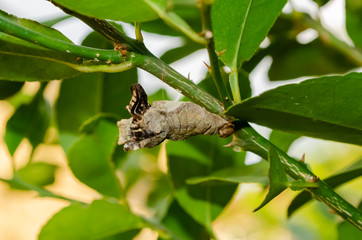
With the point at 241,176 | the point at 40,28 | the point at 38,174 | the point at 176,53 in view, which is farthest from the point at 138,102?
the point at 38,174

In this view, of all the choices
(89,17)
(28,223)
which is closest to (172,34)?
(89,17)

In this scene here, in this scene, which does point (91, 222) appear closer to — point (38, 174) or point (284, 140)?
point (284, 140)

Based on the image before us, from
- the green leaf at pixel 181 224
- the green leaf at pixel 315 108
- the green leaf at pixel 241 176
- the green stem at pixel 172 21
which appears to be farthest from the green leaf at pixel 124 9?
the green leaf at pixel 181 224

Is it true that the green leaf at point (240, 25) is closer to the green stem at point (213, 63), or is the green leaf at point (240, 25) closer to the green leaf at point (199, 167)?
the green stem at point (213, 63)

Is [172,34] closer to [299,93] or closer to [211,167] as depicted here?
[211,167]

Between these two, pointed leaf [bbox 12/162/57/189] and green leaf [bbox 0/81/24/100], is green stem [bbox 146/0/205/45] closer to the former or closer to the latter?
green leaf [bbox 0/81/24/100]

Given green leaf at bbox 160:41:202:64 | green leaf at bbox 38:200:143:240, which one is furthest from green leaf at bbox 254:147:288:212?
green leaf at bbox 160:41:202:64

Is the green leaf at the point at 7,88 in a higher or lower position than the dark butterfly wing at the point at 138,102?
lower
